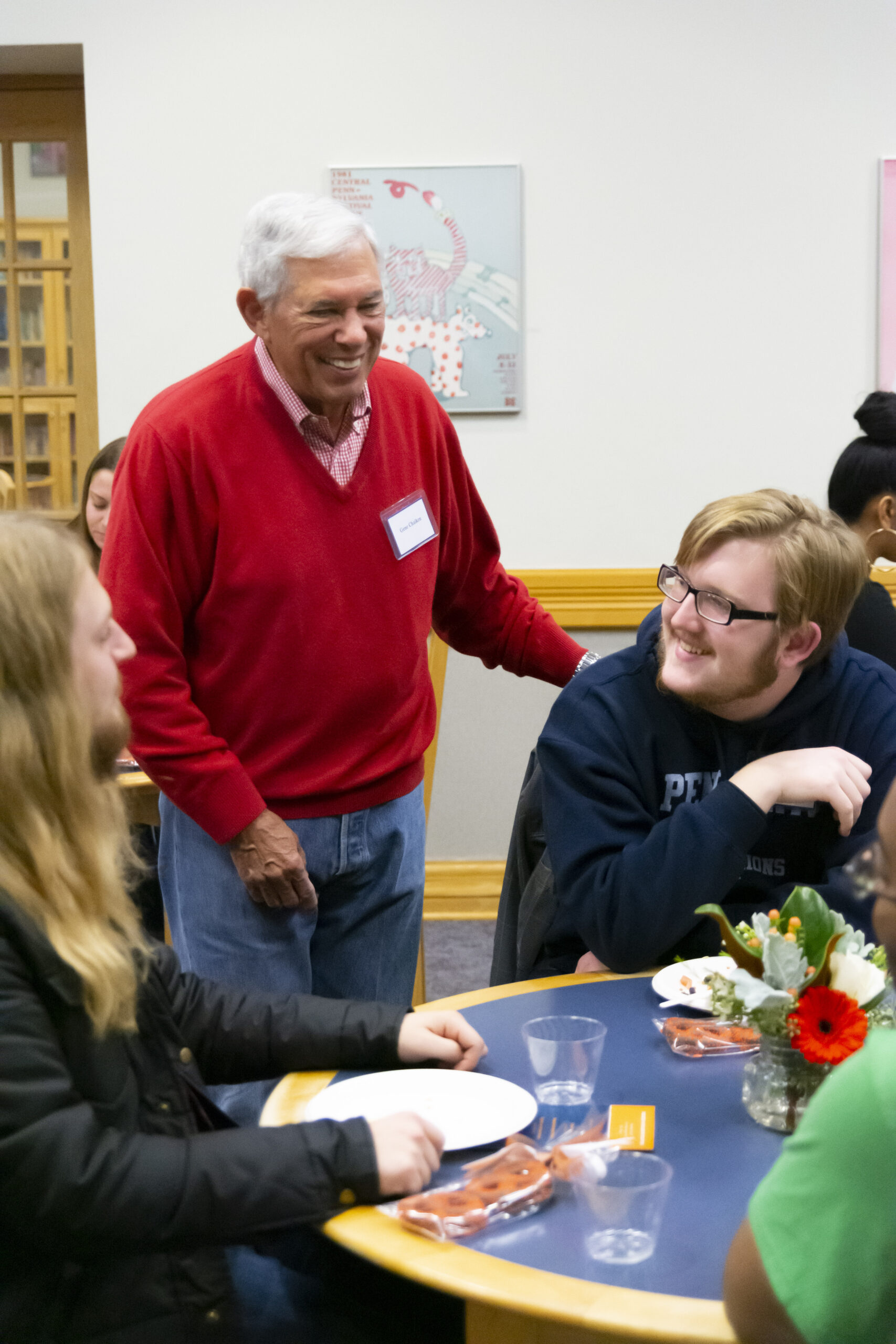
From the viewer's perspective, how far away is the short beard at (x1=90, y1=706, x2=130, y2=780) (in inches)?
46.5

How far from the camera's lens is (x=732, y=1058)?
53.4 inches

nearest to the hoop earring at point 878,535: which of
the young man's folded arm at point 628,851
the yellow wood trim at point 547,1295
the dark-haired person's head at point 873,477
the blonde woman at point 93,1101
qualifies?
the dark-haired person's head at point 873,477

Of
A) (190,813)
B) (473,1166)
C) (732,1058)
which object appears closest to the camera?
(473,1166)

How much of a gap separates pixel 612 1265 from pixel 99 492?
8.30 ft

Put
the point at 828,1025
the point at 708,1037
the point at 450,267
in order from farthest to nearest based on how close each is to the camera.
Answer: the point at 450,267 → the point at 708,1037 → the point at 828,1025

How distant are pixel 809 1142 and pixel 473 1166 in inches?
16.9

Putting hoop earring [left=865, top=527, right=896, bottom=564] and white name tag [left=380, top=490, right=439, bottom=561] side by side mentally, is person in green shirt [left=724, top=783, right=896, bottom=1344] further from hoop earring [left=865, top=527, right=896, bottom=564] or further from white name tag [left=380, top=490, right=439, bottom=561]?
hoop earring [left=865, top=527, right=896, bottom=564]

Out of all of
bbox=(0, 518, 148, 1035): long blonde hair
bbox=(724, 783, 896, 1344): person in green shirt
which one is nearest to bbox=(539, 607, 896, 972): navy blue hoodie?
bbox=(0, 518, 148, 1035): long blonde hair

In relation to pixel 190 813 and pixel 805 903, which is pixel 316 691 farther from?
pixel 805 903

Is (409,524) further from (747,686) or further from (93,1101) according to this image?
(93,1101)

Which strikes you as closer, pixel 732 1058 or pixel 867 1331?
pixel 867 1331

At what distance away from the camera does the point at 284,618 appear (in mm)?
1854

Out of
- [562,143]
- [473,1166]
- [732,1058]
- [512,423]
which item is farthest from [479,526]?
[562,143]

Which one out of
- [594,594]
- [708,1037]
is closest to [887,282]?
[594,594]
